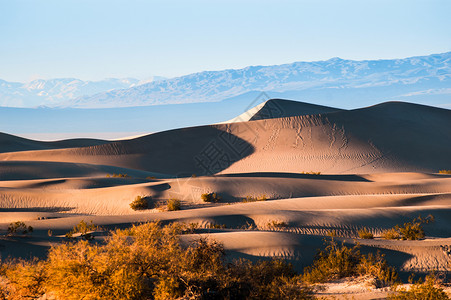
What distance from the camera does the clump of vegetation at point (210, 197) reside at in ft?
69.9

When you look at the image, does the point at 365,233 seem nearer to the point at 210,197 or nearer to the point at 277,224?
the point at 277,224

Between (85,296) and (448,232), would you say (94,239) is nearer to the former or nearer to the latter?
(85,296)

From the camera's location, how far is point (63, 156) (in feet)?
133

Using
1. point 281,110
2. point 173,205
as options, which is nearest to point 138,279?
point 173,205

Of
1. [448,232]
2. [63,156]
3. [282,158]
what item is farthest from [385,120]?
[448,232]

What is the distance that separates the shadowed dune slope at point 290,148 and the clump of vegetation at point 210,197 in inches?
664

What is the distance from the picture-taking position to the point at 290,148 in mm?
41500

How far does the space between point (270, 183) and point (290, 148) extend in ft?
59.7

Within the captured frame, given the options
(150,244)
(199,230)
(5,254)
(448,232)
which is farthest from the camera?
(448,232)

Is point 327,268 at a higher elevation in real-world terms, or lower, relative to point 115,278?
lower

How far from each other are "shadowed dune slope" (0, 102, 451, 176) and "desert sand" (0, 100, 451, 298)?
0.30 feet

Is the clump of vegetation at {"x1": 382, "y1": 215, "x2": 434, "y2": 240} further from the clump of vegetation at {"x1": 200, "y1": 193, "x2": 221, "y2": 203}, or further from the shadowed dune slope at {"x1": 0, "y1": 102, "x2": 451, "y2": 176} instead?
the shadowed dune slope at {"x1": 0, "y1": 102, "x2": 451, "y2": 176}

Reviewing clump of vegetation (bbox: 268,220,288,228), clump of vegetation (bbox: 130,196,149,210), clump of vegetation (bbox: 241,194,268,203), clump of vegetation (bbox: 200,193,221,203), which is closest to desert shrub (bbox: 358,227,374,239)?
clump of vegetation (bbox: 268,220,288,228)

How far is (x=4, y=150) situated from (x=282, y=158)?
81.9 ft
